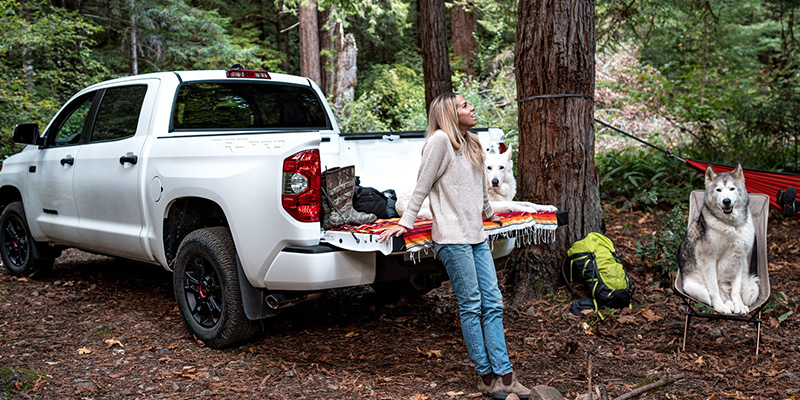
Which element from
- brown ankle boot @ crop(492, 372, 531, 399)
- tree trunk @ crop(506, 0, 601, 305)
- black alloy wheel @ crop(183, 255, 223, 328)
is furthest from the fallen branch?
black alloy wheel @ crop(183, 255, 223, 328)

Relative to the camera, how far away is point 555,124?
17.3 feet

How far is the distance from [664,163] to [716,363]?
6.11 meters

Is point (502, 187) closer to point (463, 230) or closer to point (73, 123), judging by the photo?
point (463, 230)

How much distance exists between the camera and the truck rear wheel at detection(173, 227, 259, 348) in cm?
428

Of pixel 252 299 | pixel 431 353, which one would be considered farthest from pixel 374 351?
pixel 252 299

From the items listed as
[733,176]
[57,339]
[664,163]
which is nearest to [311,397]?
[57,339]

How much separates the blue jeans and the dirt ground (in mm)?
292

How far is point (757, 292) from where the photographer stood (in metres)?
4.23

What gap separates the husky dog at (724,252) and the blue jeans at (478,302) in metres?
1.53

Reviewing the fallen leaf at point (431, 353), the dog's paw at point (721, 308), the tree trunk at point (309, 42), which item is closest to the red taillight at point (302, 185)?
the fallen leaf at point (431, 353)

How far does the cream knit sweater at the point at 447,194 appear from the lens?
11.7ft

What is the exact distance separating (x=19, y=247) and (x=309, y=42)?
9.25m

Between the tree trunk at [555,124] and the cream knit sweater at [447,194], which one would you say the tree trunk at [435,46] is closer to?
the tree trunk at [555,124]

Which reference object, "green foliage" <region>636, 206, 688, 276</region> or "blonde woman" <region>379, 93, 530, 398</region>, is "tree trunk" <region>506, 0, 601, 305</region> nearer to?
"green foliage" <region>636, 206, 688, 276</region>
